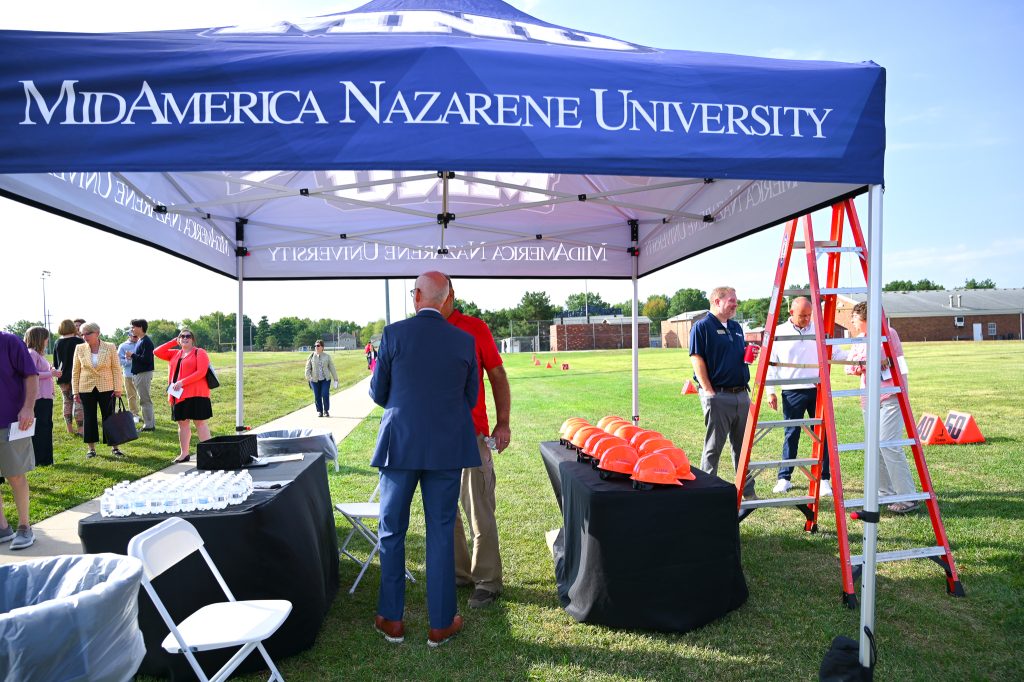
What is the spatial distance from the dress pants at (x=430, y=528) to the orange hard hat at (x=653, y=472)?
0.94 meters

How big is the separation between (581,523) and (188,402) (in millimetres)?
6492

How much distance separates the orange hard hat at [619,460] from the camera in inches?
138

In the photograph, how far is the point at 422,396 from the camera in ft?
10.8

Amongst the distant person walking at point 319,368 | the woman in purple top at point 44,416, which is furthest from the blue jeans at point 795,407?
the distant person walking at point 319,368

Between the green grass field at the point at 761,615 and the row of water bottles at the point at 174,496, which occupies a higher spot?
the row of water bottles at the point at 174,496

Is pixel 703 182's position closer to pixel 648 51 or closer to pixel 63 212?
pixel 648 51

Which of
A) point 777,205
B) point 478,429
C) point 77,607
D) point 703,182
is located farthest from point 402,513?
point 703,182

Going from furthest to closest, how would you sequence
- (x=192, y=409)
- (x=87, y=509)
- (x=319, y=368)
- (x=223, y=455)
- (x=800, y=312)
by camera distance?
1. (x=319, y=368)
2. (x=192, y=409)
3. (x=87, y=509)
4. (x=800, y=312)
5. (x=223, y=455)

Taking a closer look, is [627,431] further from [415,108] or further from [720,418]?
[415,108]

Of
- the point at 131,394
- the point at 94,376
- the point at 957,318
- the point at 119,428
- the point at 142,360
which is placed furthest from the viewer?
the point at 957,318

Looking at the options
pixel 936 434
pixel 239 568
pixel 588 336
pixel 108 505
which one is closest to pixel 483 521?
pixel 239 568

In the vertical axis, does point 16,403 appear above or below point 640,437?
above

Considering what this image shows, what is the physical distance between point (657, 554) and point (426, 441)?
4.33 feet

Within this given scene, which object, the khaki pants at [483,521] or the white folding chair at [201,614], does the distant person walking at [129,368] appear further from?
the white folding chair at [201,614]
